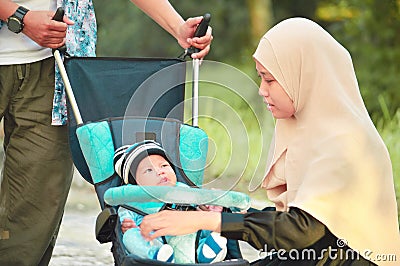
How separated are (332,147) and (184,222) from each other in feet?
1.77

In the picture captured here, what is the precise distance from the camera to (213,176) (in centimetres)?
594

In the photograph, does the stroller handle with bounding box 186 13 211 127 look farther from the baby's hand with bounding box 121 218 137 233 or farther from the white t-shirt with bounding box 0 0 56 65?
the baby's hand with bounding box 121 218 137 233

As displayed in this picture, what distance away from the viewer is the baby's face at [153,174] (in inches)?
133

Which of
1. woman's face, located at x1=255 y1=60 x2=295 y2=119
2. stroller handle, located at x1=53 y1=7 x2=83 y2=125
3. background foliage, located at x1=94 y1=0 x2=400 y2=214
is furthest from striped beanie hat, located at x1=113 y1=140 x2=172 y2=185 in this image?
background foliage, located at x1=94 y1=0 x2=400 y2=214

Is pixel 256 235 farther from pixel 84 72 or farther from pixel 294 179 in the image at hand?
pixel 84 72

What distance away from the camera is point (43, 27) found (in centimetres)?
349

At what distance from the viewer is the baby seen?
3.00 metres

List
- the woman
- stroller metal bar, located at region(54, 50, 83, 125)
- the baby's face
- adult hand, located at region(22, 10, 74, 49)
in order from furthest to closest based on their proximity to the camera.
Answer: stroller metal bar, located at region(54, 50, 83, 125) < adult hand, located at region(22, 10, 74, 49) < the baby's face < the woman

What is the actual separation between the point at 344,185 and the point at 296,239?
0.77 feet

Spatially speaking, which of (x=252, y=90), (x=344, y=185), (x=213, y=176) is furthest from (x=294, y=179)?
(x=252, y=90)

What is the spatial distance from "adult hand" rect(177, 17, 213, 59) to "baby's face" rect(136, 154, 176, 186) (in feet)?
1.93

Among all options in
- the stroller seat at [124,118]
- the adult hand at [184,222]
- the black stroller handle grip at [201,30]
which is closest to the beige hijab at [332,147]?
the adult hand at [184,222]

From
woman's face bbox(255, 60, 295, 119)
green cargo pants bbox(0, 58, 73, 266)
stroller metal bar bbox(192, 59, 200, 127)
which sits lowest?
green cargo pants bbox(0, 58, 73, 266)

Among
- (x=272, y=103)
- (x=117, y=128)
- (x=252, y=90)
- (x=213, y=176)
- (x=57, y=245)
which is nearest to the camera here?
(x=272, y=103)
